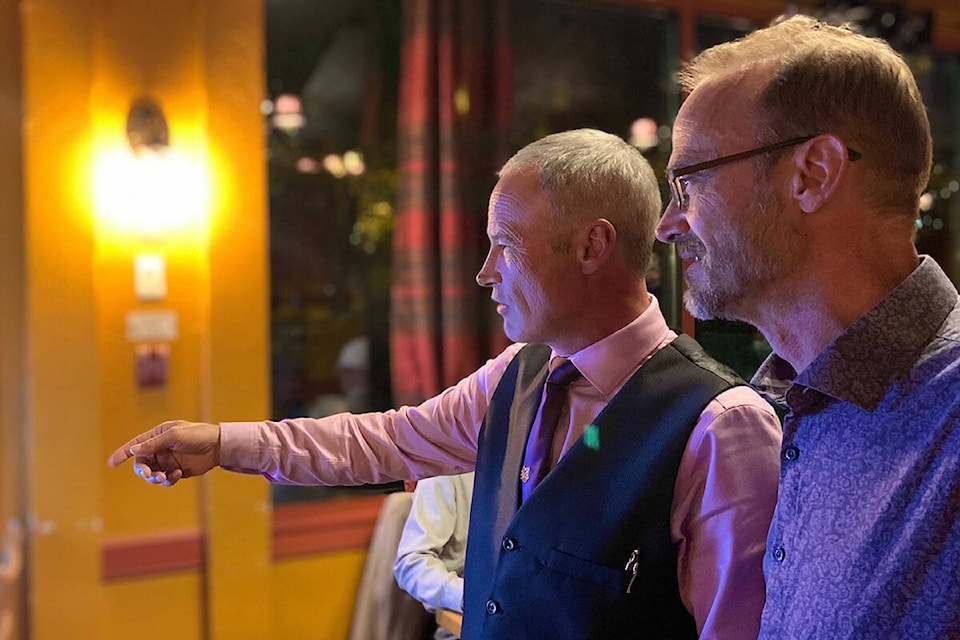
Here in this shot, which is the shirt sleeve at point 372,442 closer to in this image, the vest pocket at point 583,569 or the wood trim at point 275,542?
the vest pocket at point 583,569

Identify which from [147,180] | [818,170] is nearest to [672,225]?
[818,170]

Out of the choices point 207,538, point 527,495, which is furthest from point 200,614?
point 527,495

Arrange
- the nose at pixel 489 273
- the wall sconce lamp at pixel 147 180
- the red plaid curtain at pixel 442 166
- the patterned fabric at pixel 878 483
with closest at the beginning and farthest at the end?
the patterned fabric at pixel 878 483 < the nose at pixel 489 273 < the red plaid curtain at pixel 442 166 < the wall sconce lamp at pixel 147 180

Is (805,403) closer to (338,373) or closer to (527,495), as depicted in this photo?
(527,495)

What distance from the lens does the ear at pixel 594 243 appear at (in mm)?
1186

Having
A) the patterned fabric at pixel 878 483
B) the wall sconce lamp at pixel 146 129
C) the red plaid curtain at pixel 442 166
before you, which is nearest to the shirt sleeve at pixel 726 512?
the patterned fabric at pixel 878 483

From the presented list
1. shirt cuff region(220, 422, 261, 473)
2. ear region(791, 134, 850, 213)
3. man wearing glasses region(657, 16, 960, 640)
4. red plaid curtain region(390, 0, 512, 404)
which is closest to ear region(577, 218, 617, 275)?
man wearing glasses region(657, 16, 960, 640)

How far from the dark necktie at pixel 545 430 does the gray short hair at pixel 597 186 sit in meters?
0.16

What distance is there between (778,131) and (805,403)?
0.83ft

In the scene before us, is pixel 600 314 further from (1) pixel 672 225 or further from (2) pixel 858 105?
(2) pixel 858 105

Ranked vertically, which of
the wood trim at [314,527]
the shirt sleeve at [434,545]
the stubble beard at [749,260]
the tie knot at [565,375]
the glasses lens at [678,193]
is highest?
the glasses lens at [678,193]

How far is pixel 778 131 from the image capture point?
0.87 m

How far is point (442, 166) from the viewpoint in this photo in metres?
2.78

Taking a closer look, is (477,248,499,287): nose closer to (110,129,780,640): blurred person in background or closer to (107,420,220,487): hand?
(110,129,780,640): blurred person in background
